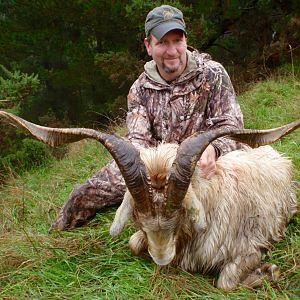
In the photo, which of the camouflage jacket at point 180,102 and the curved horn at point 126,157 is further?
the camouflage jacket at point 180,102

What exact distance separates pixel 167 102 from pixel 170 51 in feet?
1.61

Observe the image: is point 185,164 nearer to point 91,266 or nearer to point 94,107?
point 91,266

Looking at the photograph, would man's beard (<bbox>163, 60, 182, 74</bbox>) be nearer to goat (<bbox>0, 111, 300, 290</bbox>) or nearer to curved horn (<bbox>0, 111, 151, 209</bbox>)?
goat (<bbox>0, 111, 300, 290</bbox>)

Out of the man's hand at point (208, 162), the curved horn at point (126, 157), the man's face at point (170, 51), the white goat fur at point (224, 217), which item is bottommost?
the white goat fur at point (224, 217)

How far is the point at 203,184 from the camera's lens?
3.59 metres

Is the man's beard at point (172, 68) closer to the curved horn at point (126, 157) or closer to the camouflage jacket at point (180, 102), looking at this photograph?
the camouflage jacket at point (180, 102)

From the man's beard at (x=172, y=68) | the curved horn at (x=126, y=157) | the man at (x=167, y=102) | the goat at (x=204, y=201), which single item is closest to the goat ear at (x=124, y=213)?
the goat at (x=204, y=201)

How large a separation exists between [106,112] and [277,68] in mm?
4726

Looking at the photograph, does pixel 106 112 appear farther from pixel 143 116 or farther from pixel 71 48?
pixel 143 116

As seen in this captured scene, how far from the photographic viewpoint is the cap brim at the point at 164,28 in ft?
14.1

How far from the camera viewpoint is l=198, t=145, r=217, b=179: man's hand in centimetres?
360

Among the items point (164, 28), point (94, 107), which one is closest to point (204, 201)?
point (164, 28)

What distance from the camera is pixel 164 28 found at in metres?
4.33

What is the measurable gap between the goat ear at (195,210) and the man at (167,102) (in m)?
1.00
